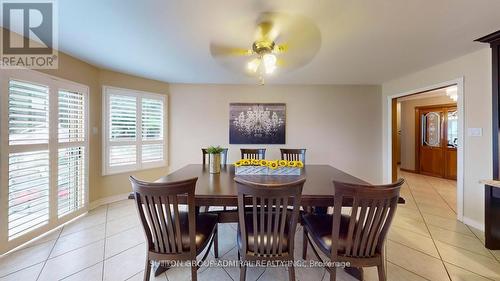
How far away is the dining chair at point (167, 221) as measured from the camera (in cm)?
129

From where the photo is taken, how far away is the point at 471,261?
1.93 m

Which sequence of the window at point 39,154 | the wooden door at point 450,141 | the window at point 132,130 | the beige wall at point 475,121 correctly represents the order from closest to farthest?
the window at point 39,154
the beige wall at point 475,121
the window at point 132,130
the wooden door at point 450,141

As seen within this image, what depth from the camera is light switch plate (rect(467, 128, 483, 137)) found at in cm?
258

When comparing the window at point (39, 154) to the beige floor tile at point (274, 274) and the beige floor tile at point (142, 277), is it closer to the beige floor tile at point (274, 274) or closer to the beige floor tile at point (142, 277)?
the beige floor tile at point (142, 277)

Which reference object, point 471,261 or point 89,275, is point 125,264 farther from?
point 471,261

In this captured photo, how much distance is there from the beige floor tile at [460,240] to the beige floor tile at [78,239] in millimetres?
4069

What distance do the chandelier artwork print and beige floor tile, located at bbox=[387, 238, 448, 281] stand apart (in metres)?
2.60

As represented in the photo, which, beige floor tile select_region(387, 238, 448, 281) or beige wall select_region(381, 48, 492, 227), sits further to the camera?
beige wall select_region(381, 48, 492, 227)

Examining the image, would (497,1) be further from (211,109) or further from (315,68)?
(211,109)

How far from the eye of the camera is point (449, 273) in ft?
5.81

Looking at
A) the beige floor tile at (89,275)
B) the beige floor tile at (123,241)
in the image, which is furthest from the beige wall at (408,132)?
the beige floor tile at (89,275)

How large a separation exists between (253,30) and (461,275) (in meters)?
2.97

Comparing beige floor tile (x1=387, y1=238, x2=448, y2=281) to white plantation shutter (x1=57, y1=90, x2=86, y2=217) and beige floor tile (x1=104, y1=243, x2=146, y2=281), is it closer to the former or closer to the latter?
beige floor tile (x1=104, y1=243, x2=146, y2=281)

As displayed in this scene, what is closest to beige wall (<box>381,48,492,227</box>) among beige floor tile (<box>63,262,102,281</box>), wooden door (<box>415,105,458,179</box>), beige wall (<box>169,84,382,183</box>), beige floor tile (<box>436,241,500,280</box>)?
beige floor tile (<box>436,241,500,280</box>)
